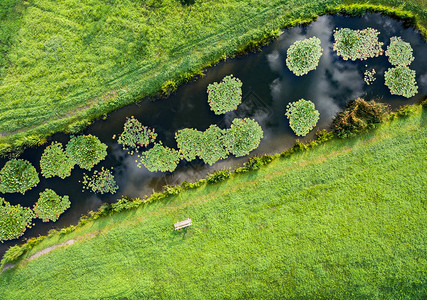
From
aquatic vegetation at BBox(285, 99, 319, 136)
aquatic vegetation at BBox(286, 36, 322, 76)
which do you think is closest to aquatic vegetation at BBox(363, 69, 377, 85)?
aquatic vegetation at BBox(286, 36, 322, 76)

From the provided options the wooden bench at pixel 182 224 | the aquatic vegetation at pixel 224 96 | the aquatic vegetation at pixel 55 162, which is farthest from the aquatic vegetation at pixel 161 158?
the aquatic vegetation at pixel 55 162

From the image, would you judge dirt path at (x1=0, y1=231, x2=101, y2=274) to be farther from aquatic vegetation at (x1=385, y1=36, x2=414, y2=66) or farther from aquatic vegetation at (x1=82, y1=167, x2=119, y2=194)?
aquatic vegetation at (x1=385, y1=36, x2=414, y2=66)

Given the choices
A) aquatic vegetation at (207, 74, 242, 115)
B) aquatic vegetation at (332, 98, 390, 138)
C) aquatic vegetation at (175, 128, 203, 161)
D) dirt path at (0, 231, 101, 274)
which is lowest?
dirt path at (0, 231, 101, 274)

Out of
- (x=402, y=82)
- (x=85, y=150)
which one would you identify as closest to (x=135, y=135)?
(x=85, y=150)

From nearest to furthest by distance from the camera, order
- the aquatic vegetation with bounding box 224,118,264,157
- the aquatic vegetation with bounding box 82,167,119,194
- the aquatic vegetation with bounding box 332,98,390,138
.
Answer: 1. the aquatic vegetation with bounding box 332,98,390,138
2. the aquatic vegetation with bounding box 224,118,264,157
3. the aquatic vegetation with bounding box 82,167,119,194

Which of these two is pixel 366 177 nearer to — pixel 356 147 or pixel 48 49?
pixel 356 147

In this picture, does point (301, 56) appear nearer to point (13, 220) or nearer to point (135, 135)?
point (135, 135)
